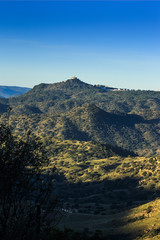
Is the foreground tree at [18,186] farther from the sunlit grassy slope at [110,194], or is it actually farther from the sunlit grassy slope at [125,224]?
the sunlit grassy slope at [125,224]

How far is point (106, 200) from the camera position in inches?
3772

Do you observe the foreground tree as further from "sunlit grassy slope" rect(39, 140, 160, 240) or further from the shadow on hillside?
the shadow on hillside

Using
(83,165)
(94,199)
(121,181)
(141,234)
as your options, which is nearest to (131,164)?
(121,181)

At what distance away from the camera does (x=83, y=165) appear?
160000 mm

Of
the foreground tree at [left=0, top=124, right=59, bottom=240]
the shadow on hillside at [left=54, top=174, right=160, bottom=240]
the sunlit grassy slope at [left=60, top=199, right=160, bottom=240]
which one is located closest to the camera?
the foreground tree at [left=0, top=124, right=59, bottom=240]

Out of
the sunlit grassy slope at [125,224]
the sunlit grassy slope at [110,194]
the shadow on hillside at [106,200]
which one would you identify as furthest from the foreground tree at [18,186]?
the shadow on hillside at [106,200]

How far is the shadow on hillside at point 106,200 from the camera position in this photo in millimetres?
55344

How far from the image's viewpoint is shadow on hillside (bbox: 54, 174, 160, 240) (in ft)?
182

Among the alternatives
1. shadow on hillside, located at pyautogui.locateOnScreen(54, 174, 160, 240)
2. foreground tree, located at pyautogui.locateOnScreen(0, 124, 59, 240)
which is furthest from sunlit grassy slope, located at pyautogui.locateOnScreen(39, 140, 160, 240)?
foreground tree, located at pyautogui.locateOnScreen(0, 124, 59, 240)

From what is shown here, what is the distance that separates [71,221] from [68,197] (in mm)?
48629

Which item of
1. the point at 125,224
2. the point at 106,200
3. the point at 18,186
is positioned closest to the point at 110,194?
the point at 106,200

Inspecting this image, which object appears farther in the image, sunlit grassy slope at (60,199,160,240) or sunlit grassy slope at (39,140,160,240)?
sunlit grassy slope at (39,140,160,240)

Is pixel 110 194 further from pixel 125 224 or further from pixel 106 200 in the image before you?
pixel 125 224

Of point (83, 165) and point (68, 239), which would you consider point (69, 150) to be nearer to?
point (83, 165)
